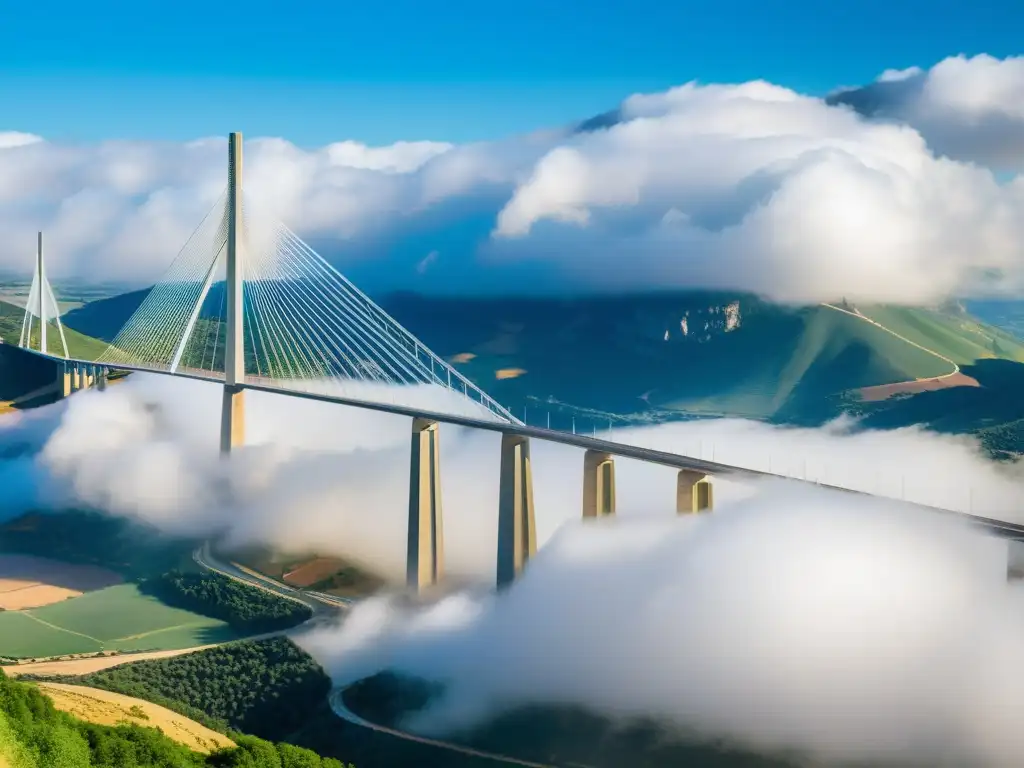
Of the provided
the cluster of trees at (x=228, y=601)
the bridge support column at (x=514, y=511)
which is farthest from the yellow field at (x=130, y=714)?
the bridge support column at (x=514, y=511)

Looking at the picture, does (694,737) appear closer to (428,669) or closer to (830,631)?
(830,631)

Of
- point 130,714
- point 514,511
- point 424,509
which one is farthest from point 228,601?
point 130,714

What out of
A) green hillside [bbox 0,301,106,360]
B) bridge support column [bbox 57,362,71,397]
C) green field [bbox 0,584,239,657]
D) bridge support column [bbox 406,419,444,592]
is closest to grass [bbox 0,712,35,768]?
green field [bbox 0,584,239,657]

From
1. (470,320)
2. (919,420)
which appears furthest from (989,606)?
(470,320)

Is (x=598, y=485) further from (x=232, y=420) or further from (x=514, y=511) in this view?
(x=232, y=420)

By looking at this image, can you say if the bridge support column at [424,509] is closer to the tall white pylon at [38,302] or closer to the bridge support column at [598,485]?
the bridge support column at [598,485]

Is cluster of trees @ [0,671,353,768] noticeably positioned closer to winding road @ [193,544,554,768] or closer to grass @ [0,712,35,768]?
grass @ [0,712,35,768]
